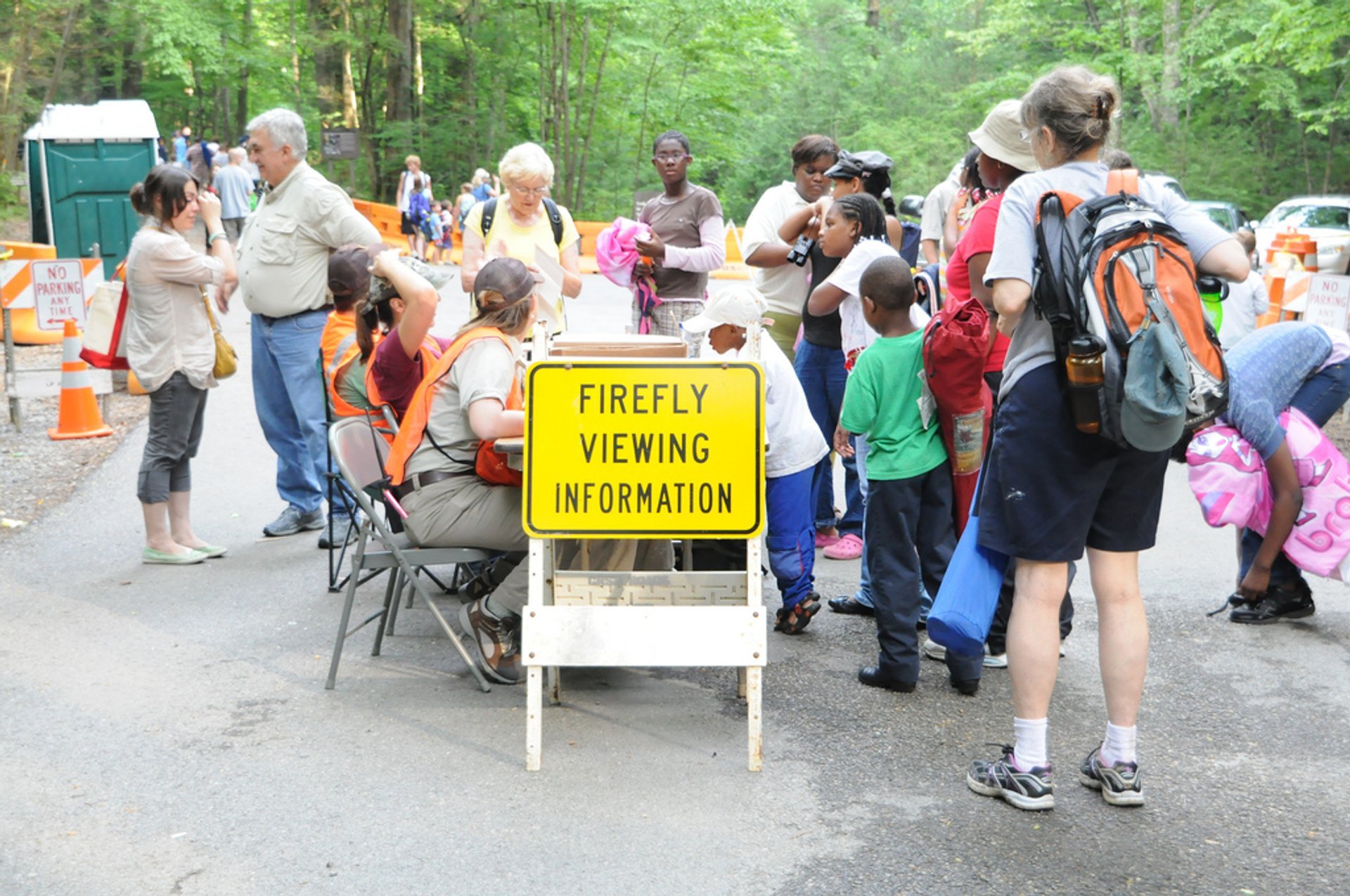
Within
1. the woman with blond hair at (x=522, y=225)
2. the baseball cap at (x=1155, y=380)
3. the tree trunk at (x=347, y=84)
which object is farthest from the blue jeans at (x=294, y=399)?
the tree trunk at (x=347, y=84)

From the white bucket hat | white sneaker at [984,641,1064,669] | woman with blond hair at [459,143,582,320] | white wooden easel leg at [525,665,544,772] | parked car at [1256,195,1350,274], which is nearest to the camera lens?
white wooden easel leg at [525,665,544,772]

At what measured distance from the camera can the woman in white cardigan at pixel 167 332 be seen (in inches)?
257

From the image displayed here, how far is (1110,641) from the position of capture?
3994 millimetres

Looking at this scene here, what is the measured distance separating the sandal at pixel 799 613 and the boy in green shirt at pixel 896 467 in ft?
1.81

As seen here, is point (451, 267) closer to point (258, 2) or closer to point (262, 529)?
point (258, 2)

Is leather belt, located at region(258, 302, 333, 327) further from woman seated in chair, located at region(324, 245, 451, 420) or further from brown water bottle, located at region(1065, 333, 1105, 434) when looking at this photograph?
brown water bottle, located at region(1065, 333, 1105, 434)

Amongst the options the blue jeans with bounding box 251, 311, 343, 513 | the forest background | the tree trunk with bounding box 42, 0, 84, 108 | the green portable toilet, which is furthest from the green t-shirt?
the forest background

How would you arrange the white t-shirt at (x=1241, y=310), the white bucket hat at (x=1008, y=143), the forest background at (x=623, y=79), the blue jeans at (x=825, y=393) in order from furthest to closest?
1. the forest background at (x=623, y=79)
2. the white t-shirt at (x=1241, y=310)
3. the blue jeans at (x=825, y=393)
4. the white bucket hat at (x=1008, y=143)

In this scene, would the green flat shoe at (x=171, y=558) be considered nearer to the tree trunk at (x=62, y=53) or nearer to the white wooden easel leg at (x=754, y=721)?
the white wooden easel leg at (x=754, y=721)

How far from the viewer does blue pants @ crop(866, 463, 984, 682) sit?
502 centimetres

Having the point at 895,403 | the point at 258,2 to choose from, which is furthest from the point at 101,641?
the point at 258,2

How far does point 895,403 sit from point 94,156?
1596 centimetres

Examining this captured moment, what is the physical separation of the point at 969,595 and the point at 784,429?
154cm

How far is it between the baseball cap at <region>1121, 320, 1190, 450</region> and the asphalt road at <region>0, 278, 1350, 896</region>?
1206 millimetres
